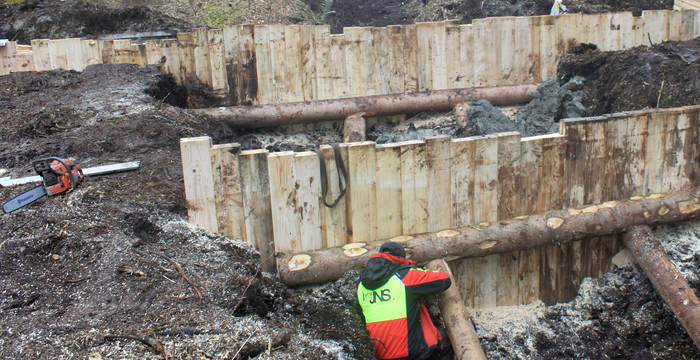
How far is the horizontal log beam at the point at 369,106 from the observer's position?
26.2 ft

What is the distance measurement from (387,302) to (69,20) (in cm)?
1115

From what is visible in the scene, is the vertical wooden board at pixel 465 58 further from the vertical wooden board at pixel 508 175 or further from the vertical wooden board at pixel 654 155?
the vertical wooden board at pixel 508 175

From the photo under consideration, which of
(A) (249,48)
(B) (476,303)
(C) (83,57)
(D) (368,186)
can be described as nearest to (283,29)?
(A) (249,48)

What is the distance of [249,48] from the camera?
823cm

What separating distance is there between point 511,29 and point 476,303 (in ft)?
16.3

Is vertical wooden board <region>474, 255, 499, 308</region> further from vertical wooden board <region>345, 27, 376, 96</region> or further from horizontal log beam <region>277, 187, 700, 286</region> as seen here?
vertical wooden board <region>345, 27, 376, 96</region>

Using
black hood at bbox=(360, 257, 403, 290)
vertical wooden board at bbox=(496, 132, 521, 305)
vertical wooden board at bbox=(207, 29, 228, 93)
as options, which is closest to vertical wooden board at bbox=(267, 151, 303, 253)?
black hood at bbox=(360, 257, 403, 290)

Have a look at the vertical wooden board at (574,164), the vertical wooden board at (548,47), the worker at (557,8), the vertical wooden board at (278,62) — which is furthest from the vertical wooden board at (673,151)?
the worker at (557,8)

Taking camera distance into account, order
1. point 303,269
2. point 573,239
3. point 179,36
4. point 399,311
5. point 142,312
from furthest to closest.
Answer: point 179,36 < point 573,239 < point 303,269 < point 399,311 < point 142,312

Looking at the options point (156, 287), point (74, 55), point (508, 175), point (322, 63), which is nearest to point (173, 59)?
point (74, 55)

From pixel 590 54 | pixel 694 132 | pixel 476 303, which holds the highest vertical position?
pixel 590 54

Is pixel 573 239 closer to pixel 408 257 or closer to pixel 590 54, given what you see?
pixel 408 257

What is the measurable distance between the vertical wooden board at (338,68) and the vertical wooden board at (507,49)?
2.36 metres

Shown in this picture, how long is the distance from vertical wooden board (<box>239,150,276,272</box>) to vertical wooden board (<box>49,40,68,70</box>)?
5277 mm
